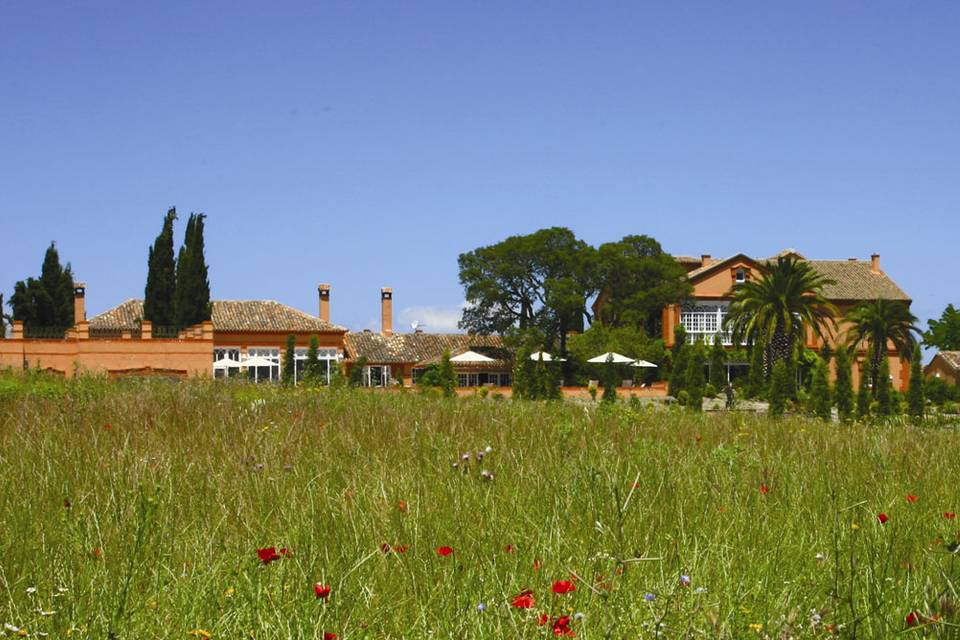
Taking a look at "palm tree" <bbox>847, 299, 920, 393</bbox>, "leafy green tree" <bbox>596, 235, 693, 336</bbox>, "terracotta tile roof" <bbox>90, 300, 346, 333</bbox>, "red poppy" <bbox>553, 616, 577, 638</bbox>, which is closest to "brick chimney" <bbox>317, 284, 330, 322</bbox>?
"terracotta tile roof" <bbox>90, 300, 346, 333</bbox>

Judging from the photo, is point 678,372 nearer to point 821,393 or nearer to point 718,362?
point 718,362

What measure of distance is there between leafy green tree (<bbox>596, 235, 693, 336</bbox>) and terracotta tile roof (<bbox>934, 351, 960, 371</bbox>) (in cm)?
2128

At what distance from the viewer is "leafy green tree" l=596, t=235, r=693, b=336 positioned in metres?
49.2

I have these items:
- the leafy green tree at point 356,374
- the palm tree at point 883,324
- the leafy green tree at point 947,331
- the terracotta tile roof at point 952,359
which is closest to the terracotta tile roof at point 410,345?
the leafy green tree at point 356,374

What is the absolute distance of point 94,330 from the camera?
49312mm

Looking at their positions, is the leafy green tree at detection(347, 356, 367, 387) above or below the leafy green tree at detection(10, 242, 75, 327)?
below

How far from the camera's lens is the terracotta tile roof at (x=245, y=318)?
1964 inches

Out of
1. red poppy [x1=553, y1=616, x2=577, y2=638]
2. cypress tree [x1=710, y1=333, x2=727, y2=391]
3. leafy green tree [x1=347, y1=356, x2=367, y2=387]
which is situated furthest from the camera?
cypress tree [x1=710, y1=333, x2=727, y2=391]

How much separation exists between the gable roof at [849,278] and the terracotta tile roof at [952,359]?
949cm

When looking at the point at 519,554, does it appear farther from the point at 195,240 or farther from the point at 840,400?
the point at 195,240

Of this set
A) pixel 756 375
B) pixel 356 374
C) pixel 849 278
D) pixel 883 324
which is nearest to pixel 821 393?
pixel 356 374

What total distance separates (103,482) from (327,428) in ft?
9.19

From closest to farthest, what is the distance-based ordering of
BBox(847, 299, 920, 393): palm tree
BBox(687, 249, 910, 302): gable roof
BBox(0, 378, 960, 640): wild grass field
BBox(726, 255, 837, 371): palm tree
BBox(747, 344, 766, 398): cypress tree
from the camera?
BBox(0, 378, 960, 640): wild grass field → BBox(747, 344, 766, 398): cypress tree → BBox(726, 255, 837, 371): palm tree → BBox(847, 299, 920, 393): palm tree → BBox(687, 249, 910, 302): gable roof

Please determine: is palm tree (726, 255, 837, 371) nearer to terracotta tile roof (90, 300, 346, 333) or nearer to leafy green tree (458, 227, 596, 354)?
leafy green tree (458, 227, 596, 354)
